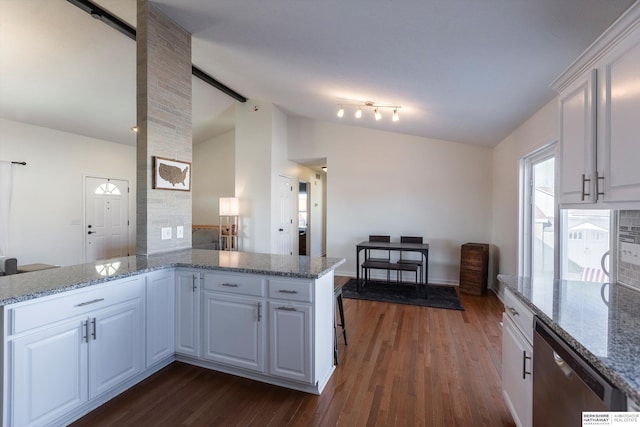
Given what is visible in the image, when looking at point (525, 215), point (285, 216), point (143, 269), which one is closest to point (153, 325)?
point (143, 269)

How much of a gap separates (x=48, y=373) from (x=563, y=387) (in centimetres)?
248

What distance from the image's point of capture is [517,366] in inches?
62.3

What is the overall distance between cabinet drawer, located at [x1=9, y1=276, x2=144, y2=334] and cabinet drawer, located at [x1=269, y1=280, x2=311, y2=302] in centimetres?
99

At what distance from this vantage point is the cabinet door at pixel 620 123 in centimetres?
117

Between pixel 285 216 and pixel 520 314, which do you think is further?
pixel 285 216

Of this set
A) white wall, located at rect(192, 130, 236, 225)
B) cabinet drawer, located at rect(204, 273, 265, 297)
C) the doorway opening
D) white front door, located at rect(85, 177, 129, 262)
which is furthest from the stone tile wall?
white front door, located at rect(85, 177, 129, 262)

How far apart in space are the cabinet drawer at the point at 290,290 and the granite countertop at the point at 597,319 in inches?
49.2

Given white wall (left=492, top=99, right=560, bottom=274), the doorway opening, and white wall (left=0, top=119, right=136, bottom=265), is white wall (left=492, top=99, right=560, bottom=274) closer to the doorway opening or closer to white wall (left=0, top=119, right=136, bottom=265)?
the doorway opening

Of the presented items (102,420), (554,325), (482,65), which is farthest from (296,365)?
(482,65)

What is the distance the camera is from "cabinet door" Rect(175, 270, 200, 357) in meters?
2.33

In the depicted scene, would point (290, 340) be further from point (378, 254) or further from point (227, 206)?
point (227, 206)

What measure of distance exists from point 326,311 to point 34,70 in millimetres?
4575

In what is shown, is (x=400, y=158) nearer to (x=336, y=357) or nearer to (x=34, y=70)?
(x=336, y=357)

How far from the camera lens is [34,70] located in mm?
3582
